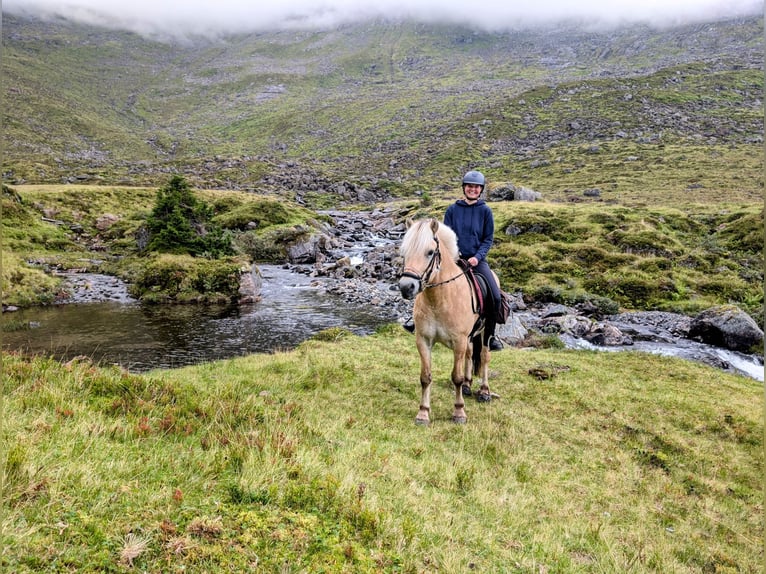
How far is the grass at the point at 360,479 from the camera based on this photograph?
458 centimetres

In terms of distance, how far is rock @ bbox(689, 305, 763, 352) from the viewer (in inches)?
888

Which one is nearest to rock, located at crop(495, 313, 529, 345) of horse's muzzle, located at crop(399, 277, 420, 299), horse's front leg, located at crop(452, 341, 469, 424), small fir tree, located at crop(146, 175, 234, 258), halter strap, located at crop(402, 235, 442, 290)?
horse's front leg, located at crop(452, 341, 469, 424)

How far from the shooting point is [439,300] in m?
10.6

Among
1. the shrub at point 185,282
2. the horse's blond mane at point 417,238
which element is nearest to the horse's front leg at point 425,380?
the horse's blond mane at point 417,238

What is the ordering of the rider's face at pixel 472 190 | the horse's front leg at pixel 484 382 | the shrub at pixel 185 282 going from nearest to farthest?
the rider's face at pixel 472 190
the horse's front leg at pixel 484 382
the shrub at pixel 185 282

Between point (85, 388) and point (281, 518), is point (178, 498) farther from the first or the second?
point (85, 388)

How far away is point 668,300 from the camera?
31.2 metres

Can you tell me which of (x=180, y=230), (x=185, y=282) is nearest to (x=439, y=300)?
(x=185, y=282)

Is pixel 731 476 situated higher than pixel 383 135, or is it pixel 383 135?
pixel 383 135

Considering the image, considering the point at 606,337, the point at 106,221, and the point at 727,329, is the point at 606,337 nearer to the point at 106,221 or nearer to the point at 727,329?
the point at 727,329

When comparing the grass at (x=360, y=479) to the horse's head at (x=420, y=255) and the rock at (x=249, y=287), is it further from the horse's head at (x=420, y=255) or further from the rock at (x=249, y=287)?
the rock at (x=249, y=287)

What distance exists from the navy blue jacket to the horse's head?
1.67m

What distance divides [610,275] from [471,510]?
1325 inches

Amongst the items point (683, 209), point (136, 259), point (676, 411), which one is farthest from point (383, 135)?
point (676, 411)
